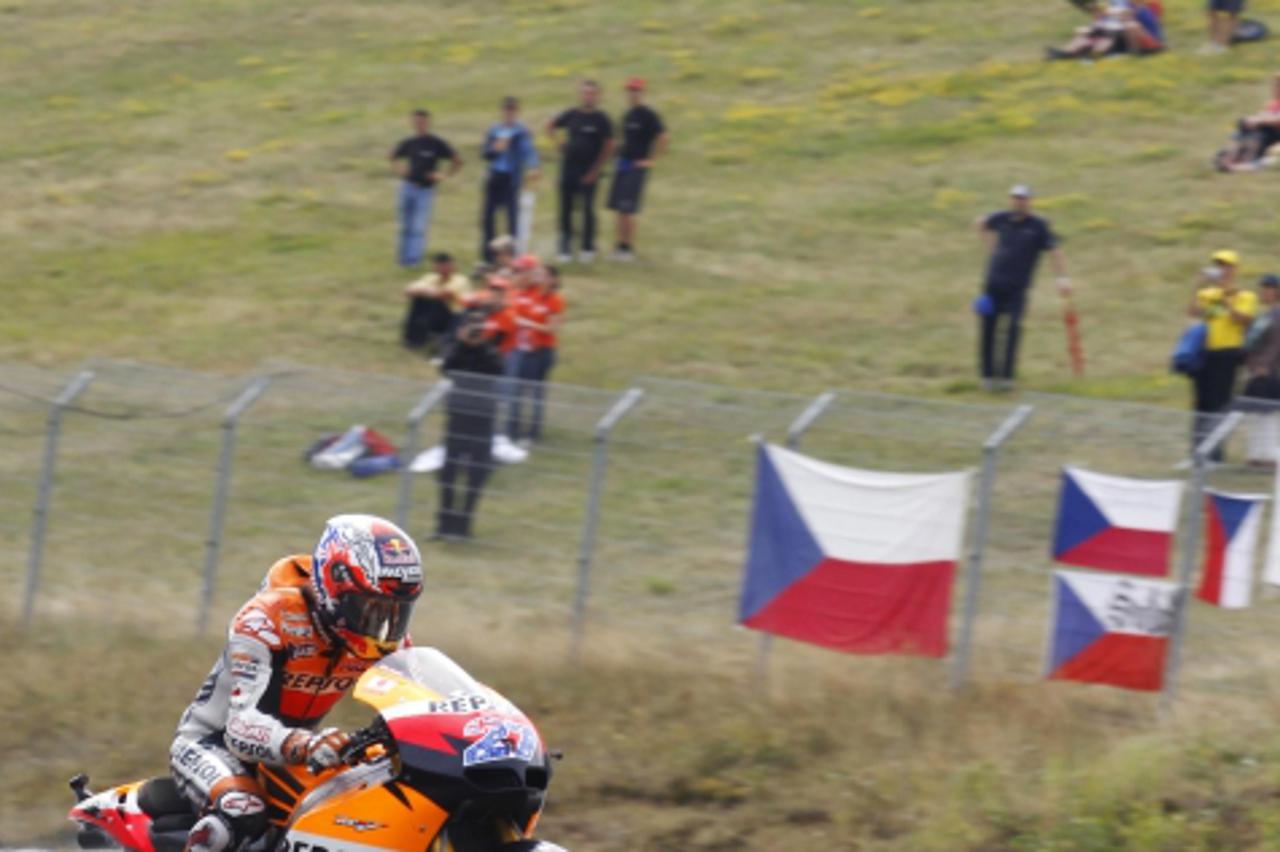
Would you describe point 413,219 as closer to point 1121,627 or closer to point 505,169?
point 505,169

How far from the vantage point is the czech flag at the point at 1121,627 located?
10281mm

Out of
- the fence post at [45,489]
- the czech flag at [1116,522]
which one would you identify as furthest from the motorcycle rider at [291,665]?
the fence post at [45,489]

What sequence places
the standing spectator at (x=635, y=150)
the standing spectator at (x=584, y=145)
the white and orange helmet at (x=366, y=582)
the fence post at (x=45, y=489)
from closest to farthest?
the white and orange helmet at (x=366, y=582), the fence post at (x=45, y=489), the standing spectator at (x=584, y=145), the standing spectator at (x=635, y=150)

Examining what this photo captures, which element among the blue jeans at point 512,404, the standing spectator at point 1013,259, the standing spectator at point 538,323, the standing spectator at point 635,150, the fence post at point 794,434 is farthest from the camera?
the standing spectator at point 635,150

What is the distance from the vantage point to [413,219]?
80.3ft

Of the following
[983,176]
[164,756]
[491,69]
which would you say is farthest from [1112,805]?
[491,69]

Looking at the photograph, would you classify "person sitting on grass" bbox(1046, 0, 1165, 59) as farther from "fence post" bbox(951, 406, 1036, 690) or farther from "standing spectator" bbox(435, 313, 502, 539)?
"fence post" bbox(951, 406, 1036, 690)

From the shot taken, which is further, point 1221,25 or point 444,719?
point 1221,25

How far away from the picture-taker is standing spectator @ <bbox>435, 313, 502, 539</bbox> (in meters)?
12.3

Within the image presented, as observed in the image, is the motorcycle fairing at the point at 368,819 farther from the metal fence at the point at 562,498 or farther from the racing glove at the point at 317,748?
the metal fence at the point at 562,498

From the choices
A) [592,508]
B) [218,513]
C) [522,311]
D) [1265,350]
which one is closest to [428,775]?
[592,508]

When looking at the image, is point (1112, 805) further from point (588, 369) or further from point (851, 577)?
point (588, 369)

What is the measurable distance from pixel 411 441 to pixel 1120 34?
22.0 m

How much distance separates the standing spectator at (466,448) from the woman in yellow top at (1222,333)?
23.2 feet
